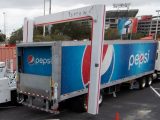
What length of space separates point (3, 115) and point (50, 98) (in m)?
2.43

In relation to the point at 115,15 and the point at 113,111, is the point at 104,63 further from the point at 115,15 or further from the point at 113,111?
the point at 115,15

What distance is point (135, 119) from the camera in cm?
1197

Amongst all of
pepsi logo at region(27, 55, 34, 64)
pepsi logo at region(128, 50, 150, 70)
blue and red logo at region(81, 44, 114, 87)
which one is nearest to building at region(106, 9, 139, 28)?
pepsi logo at region(128, 50, 150, 70)

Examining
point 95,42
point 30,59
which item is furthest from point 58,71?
point 30,59

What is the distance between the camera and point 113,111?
1319 cm

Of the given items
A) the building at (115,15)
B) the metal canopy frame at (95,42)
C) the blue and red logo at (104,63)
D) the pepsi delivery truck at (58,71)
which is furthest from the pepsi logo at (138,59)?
the building at (115,15)

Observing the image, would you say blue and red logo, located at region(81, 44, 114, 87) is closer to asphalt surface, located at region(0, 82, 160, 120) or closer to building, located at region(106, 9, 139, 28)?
asphalt surface, located at region(0, 82, 160, 120)

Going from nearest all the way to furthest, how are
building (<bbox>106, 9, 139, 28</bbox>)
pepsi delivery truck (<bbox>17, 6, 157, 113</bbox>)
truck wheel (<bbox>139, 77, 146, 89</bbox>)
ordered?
pepsi delivery truck (<bbox>17, 6, 157, 113</bbox>)
truck wheel (<bbox>139, 77, 146, 89</bbox>)
building (<bbox>106, 9, 139, 28</bbox>)

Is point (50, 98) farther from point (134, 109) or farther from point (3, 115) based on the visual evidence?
point (134, 109)

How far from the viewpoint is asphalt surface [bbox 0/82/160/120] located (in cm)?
1205

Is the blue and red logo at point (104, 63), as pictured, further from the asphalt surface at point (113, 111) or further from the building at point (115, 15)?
the building at point (115, 15)

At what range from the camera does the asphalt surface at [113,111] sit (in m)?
12.0

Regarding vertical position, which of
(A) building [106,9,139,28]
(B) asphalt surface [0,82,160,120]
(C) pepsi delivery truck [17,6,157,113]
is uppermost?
(A) building [106,9,139,28]

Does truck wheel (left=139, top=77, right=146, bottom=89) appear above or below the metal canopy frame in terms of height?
below
